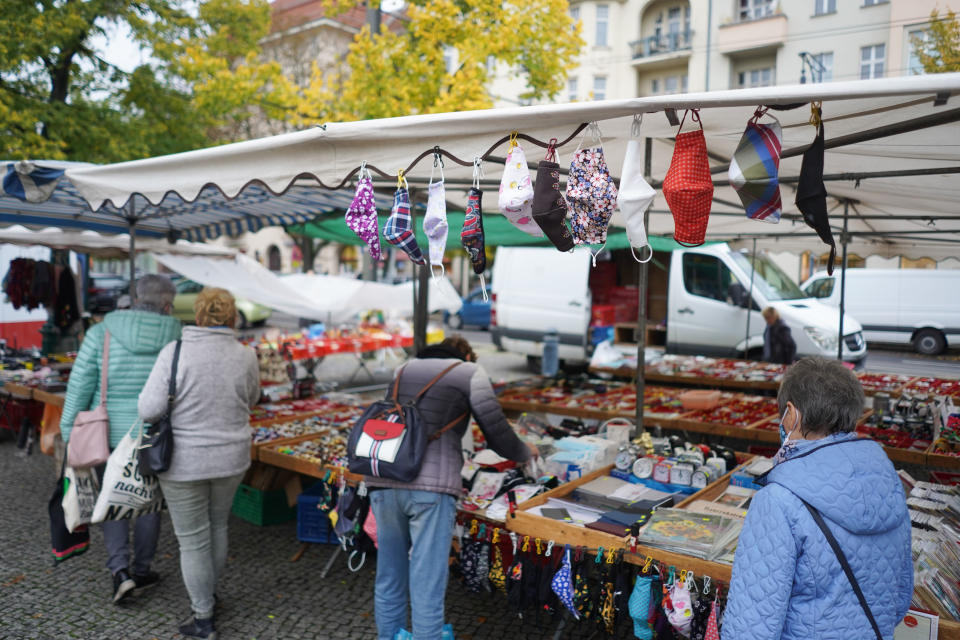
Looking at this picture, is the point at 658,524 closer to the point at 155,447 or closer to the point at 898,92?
the point at 898,92

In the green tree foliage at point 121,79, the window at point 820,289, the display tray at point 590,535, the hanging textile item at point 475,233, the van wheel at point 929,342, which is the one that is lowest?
the display tray at point 590,535

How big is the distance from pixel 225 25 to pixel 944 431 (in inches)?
507

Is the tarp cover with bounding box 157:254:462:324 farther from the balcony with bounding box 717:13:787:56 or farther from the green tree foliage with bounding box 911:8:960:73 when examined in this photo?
the balcony with bounding box 717:13:787:56

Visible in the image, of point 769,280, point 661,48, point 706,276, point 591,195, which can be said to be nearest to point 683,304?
point 706,276

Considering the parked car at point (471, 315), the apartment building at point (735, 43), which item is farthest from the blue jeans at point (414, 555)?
the parked car at point (471, 315)

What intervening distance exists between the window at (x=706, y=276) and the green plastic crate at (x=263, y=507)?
7068mm

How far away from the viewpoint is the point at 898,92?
1876 mm

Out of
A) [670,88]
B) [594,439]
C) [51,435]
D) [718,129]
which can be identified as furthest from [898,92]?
[670,88]

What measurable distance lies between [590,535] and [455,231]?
4.24m

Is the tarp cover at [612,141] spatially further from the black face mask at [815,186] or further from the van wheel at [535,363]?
the van wheel at [535,363]

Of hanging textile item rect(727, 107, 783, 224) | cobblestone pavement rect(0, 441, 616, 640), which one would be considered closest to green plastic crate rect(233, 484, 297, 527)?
cobblestone pavement rect(0, 441, 616, 640)

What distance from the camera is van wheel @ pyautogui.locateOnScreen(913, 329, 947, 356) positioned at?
23.3 ft

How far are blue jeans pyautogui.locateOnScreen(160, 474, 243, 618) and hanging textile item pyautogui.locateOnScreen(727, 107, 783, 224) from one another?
9.00 feet

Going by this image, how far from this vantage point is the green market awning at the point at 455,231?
653 cm
